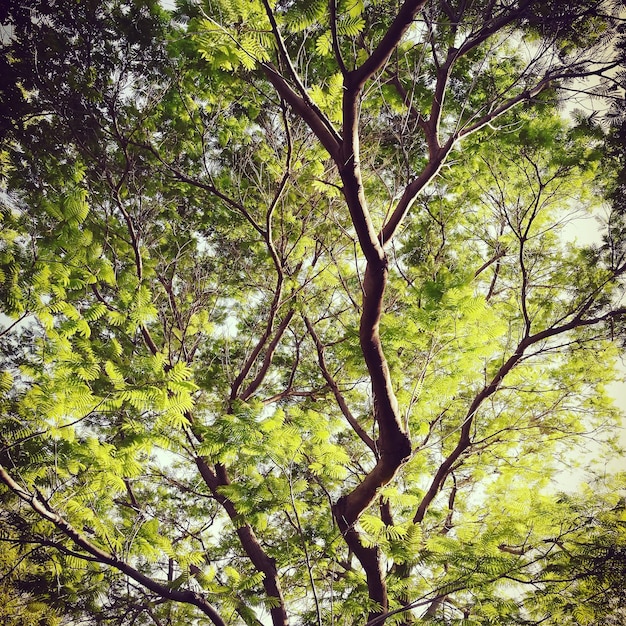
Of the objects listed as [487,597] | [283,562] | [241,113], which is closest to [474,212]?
[241,113]

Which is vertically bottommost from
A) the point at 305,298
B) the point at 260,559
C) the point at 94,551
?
the point at 94,551

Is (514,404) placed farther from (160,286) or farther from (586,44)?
(160,286)

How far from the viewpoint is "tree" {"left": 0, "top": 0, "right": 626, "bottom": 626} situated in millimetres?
2891

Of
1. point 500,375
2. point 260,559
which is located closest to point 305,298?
point 500,375

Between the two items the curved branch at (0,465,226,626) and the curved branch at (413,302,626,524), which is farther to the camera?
the curved branch at (413,302,626,524)

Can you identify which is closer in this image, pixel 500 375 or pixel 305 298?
pixel 500 375

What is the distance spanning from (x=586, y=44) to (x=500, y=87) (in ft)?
3.63

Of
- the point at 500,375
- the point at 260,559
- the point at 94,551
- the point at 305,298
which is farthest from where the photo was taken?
the point at 305,298

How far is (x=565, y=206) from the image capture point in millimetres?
5637

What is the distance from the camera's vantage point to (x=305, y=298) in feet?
19.2

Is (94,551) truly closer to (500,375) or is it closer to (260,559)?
(260,559)

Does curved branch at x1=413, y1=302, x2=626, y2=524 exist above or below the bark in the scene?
above

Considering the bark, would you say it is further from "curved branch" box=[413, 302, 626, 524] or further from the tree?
"curved branch" box=[413, 302, 626, 524]

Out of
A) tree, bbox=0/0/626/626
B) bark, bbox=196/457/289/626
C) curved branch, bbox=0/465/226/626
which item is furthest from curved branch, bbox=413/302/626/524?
curved branch, bbox=0/465/226/626
